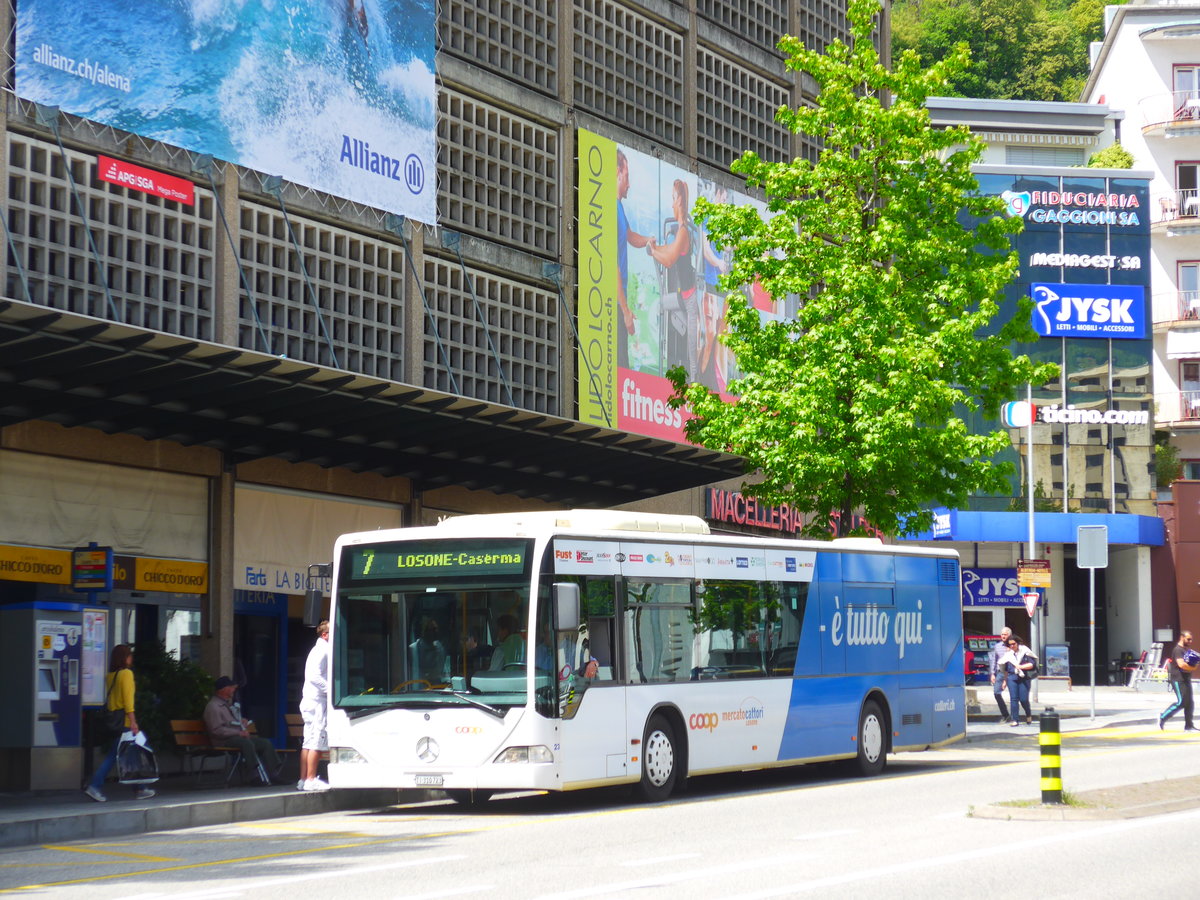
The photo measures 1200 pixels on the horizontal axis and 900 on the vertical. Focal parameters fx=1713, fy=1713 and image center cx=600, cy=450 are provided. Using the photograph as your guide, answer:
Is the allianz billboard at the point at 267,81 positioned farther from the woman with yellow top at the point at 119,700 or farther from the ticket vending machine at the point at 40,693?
the woman with yellow top at the point at 119,700

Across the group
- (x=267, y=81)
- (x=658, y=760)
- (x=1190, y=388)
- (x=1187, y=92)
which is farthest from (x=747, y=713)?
(x=1187, y=92)

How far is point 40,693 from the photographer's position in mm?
18453

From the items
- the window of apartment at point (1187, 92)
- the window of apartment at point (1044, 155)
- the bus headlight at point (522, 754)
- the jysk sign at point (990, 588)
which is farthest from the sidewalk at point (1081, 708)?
the window of apartment at point (1044, 155)

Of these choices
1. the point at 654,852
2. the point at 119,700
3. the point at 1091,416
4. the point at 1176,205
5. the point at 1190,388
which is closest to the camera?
the point at 654,852

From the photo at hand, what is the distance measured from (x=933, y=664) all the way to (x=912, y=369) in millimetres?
5563

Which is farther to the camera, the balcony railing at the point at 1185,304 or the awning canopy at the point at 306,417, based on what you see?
the balcony railing at the point at 1185,304

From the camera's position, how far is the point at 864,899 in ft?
32.8

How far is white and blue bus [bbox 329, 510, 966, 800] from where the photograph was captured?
16281mm

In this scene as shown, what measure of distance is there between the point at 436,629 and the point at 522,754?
1.50 meters

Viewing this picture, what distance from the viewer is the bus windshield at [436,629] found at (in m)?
16.4

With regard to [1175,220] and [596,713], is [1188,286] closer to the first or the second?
[1175,220]

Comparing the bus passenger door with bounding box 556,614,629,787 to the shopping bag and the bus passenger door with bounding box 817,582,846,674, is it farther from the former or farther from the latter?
the shopping bag

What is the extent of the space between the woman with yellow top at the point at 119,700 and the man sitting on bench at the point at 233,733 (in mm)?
1158

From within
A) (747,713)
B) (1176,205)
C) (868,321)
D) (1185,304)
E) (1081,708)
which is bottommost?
(1081,708)
